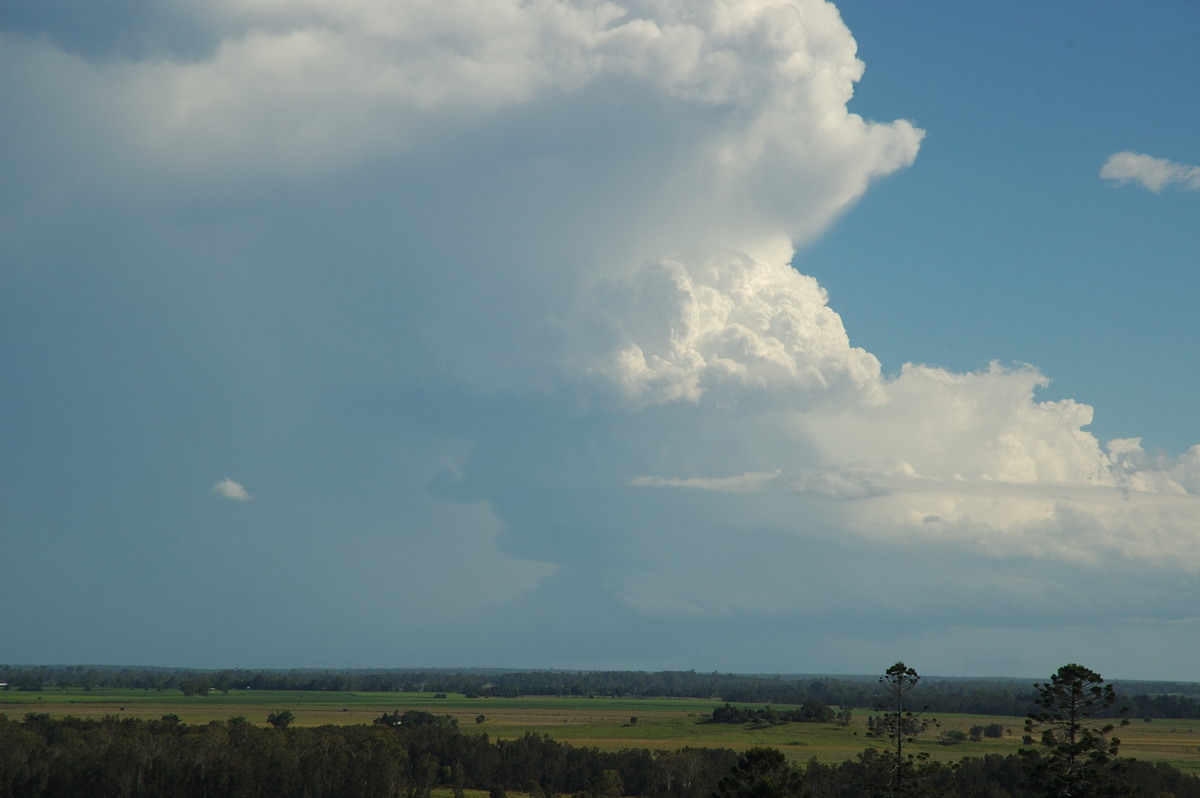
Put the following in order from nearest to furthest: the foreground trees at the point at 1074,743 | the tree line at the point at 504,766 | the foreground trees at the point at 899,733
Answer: the foreground trees at the point at 1074,743
the tree line at the point at 504,766
the foreground trees at the point at 899,733

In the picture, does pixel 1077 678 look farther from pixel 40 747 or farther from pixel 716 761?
pixel 40 747

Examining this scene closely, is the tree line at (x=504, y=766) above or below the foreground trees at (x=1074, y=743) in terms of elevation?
below

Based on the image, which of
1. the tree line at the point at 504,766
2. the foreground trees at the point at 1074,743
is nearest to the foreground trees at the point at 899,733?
the tree line at the point at 504,766

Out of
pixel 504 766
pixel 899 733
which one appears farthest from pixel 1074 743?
pixel 504 766

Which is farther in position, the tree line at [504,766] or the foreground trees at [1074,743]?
the tree line at [504,766]

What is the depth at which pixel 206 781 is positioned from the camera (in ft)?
363

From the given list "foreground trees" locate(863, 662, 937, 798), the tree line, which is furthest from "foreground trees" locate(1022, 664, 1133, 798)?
"foreground trees" locate(863, 662, 937, 798)

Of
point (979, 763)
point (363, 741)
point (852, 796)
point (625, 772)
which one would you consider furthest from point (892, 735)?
point (363, 741)

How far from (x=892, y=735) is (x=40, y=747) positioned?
316 feet

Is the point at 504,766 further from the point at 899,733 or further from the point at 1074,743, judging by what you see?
the point at 1074,743

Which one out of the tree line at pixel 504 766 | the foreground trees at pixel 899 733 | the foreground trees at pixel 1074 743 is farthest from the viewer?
the foreground trees at pixel 899 733

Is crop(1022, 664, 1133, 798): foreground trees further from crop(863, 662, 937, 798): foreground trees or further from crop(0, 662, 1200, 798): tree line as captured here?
crop(863, 662, 937, 798): foreground trees

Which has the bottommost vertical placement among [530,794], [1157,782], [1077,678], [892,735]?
[530,794]

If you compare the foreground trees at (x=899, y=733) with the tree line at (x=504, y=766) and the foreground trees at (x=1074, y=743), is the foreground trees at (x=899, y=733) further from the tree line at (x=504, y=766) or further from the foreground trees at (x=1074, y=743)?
the foreground trees at (x=1074, y=743)
